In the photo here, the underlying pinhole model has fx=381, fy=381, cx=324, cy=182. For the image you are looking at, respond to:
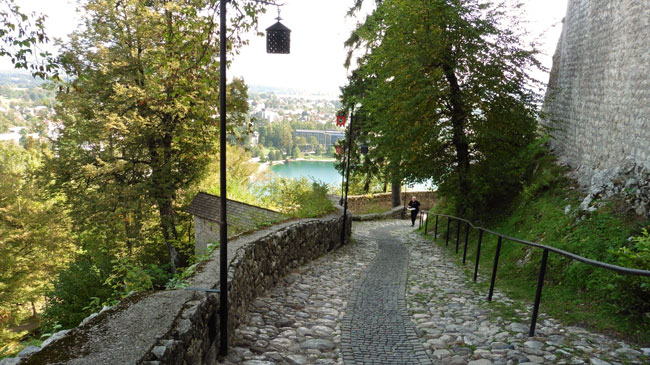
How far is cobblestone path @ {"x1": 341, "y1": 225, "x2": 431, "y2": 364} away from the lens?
167 inches

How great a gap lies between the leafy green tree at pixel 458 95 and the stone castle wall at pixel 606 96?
1191mm

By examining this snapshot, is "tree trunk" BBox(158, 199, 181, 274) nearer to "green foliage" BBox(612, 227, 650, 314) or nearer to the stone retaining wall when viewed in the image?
the stone retaining wall

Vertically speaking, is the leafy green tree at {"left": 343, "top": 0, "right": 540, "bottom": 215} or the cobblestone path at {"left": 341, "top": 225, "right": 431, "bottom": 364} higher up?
the leafy green tree at {"left": 343, "top": 0, "right": 540, "bottom": 215}

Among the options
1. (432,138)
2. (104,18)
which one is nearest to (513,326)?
(432,138)

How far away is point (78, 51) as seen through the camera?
1425 cm

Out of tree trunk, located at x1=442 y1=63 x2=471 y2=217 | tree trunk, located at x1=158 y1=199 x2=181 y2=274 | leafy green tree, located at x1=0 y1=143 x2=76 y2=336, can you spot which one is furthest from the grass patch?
leafy green tree, located at x1=0 y1=143 x2=76 y2=336

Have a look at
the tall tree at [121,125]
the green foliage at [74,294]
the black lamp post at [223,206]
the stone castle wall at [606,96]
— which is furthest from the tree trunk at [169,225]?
the stone castle wall at [606,96]

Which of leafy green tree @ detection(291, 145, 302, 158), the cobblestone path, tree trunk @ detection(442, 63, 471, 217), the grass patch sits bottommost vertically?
leafy green tree @ detection(291, 145, 302, 158)

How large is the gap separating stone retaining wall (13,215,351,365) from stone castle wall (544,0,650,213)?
6.55 meters

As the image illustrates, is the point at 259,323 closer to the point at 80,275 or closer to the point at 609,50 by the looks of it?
the point at 609,50

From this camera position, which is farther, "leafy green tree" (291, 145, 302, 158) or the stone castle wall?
"leafy green tree" (291, 145, 302, 158)

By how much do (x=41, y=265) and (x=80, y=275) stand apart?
42.2 feet

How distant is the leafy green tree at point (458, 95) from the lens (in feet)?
34.8

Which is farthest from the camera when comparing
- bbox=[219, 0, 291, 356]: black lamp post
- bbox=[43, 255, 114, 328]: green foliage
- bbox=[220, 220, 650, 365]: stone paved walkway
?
bbox=[43, 255, 114, 328]: green foliage
